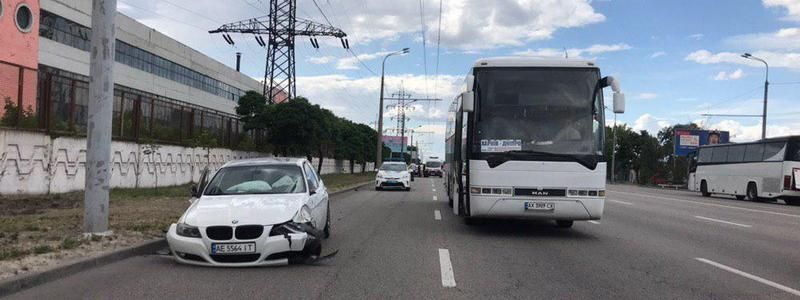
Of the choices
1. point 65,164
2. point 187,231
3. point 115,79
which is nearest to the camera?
point 187,231

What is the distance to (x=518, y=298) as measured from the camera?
650 cm

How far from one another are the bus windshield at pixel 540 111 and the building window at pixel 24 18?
25267 millimetres

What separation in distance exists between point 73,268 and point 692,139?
233 feet

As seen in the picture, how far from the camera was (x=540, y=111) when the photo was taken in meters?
11.3

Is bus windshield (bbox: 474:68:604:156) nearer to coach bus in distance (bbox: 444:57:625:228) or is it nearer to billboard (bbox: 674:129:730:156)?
coach bus in distance (bbox: 444:57:625:228)

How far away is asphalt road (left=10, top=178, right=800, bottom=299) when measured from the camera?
672 cm

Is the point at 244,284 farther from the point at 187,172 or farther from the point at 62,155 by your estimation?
the point at 187,172

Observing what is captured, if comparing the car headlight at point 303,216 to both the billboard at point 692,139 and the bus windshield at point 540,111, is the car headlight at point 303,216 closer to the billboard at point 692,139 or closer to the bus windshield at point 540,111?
the bus windshield at point 540,111

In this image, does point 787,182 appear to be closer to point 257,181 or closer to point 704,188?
point 704,188

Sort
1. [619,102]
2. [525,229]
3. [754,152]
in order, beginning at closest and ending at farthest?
[619,102] < [525,229] < [754,152]

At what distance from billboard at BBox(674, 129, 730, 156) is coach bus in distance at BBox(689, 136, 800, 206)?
113ft

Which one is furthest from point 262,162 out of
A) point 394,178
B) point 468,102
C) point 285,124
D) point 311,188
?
point 285,124

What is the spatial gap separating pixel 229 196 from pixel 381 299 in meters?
3.55

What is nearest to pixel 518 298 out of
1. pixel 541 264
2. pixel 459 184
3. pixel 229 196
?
pixel 541 264
